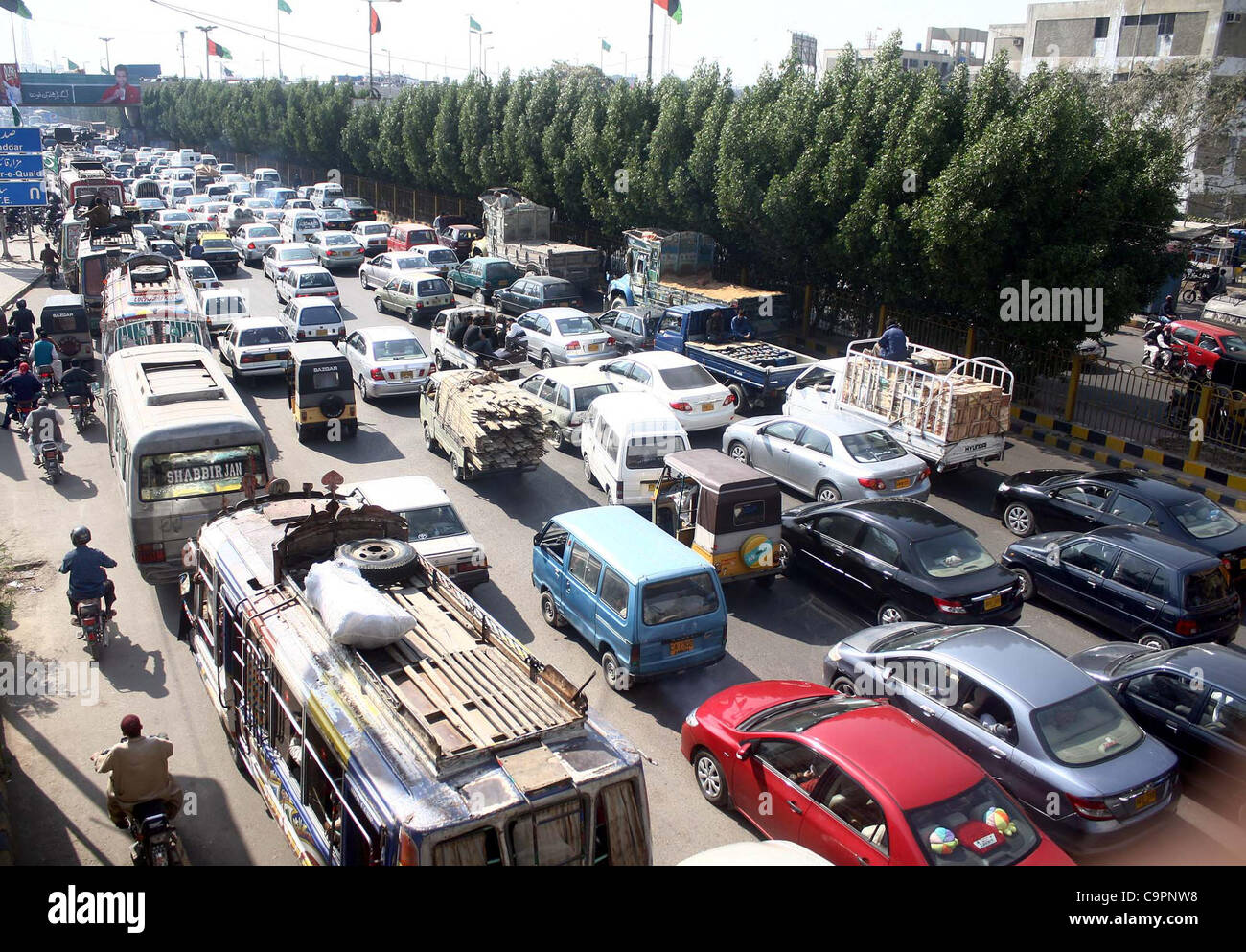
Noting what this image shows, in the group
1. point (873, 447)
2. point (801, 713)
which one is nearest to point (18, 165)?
point (873, 447)

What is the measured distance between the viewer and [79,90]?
8269 cm

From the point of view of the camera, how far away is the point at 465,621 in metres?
7.89

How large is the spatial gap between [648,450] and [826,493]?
297 cm

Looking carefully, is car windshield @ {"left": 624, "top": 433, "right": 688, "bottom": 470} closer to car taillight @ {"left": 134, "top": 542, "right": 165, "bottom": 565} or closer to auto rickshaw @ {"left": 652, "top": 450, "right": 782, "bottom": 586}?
auto rickshaw @ {"left": 652, "top": 450, "right": 782, "bottom": 586}

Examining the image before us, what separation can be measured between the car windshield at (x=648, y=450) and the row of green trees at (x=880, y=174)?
8445 millimetres

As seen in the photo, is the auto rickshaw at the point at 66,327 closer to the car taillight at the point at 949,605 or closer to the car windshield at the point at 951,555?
the car windshield at the point at 951,555

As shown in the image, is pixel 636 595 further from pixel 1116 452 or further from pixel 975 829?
pixel 1116 452

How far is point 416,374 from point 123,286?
7.26m

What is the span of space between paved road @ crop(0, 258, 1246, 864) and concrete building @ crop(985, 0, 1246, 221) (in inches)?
1412

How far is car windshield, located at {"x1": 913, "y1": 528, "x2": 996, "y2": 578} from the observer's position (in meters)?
11.6

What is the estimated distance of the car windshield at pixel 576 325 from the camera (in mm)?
23047
